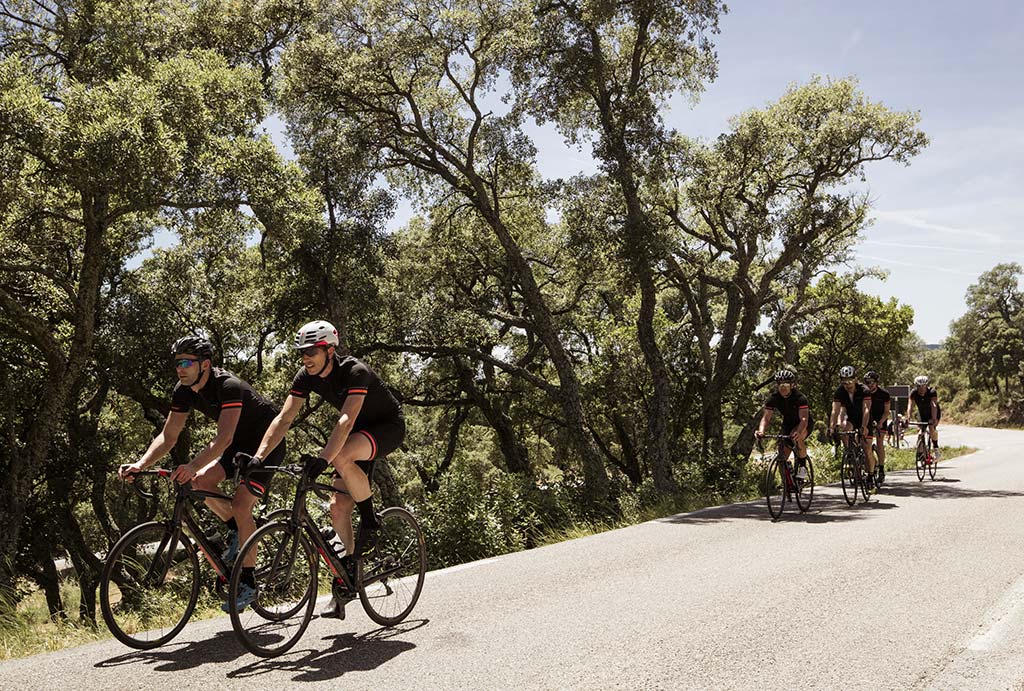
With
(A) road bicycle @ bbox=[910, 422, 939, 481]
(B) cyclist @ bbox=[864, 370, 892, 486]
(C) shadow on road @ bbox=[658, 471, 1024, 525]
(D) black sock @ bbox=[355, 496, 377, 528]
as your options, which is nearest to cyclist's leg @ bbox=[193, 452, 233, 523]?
(D) black sock @ bbox=[355, 496, 377, 528]

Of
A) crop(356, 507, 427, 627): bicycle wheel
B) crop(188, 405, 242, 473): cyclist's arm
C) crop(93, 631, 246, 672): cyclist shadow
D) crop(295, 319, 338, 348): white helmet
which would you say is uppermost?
crop(295, 319, 338, 348): white helmet

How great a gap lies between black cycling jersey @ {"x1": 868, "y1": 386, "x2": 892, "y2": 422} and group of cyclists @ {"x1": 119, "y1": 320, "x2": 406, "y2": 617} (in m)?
11.5

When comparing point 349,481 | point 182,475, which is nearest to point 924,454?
point 349,481

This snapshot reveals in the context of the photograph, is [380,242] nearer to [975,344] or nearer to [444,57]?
[444,57]

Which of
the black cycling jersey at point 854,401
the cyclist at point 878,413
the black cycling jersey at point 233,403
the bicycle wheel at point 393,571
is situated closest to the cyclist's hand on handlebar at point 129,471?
the black cycling jersey at point 233,403

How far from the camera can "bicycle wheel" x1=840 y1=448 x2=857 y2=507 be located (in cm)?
1300

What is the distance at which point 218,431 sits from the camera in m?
5.58

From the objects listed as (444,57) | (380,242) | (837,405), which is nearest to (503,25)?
(444,57)

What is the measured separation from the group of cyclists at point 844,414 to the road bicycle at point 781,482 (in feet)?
0.24

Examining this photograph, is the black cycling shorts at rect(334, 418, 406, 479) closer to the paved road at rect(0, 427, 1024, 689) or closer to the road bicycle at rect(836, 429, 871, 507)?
the paved road at rect(0, 427, 1024, 689)

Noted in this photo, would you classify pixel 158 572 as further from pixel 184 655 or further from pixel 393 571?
pixel 393 571

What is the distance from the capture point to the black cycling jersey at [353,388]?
5.52m

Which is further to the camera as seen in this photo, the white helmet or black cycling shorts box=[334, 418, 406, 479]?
black cycling shorts box=[334, 418, 406, 479]

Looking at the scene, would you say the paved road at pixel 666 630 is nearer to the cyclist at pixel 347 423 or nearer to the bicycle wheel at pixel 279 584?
the bicycle wheel at pixel 279 584
